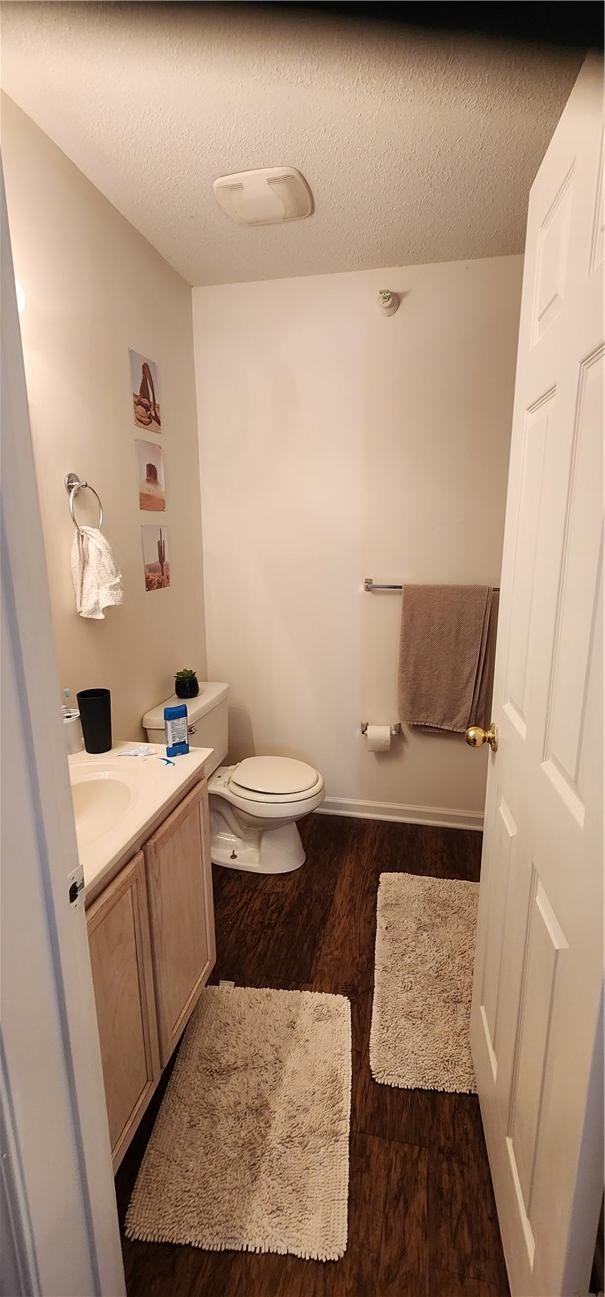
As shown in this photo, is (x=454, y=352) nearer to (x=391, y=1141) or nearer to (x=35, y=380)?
(x=35, y=380)

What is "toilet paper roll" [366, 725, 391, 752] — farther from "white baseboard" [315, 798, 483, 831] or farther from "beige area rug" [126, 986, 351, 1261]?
"beige area rug" [126, 986, 351, 1261]

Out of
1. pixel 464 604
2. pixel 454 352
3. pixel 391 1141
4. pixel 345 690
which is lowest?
pixel 391 1141

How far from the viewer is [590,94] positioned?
0.49 m

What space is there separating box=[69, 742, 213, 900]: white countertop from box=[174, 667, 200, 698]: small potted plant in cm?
56

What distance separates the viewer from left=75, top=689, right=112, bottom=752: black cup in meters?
1.46

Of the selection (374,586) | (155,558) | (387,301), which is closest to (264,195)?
(387,301)

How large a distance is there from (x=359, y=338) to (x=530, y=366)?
1.42 meters

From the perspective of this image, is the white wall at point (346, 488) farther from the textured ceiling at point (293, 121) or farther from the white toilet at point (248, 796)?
the white toilet at point (248, 796)

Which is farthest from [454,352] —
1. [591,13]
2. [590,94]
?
[591,13]

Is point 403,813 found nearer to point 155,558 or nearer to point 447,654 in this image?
point 447,654

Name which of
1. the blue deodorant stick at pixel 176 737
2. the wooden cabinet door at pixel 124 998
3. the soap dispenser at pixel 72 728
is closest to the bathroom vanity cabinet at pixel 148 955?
the wooden cabinet door at pixel 124 998

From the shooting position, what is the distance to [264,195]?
156 cm

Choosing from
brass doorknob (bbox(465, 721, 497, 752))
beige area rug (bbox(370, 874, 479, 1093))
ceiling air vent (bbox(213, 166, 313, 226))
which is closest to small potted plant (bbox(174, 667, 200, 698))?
beige area rug (bbox(370, 874, 479, 1093))

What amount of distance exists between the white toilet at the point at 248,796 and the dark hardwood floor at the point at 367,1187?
0.32m
